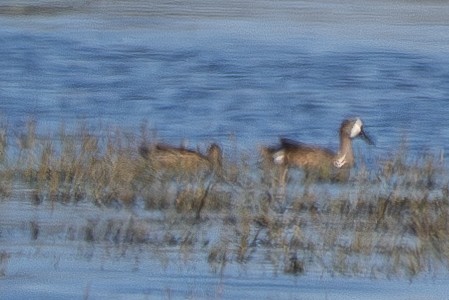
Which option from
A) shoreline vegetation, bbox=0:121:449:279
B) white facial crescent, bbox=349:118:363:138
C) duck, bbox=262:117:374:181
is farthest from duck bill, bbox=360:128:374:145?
shoreline vegetation, bbox=0:121:449:279

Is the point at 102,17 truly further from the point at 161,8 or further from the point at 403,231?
the point at 403,231

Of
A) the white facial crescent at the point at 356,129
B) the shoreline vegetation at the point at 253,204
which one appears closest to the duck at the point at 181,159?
the shoreline vegetation at the point at 253,204

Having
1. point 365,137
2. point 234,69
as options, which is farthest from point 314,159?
point 234,69

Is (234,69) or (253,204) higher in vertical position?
(253,204)

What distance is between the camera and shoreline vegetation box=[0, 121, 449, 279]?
26.2 ft

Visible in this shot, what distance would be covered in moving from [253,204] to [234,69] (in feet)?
48.5

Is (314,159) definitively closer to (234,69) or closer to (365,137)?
(365,137)

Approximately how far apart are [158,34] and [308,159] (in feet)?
57.1

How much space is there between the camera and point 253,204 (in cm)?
937

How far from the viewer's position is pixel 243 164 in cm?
1100

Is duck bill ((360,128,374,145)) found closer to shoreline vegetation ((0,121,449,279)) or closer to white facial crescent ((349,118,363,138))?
white facial crescent ((349,118,363,138))

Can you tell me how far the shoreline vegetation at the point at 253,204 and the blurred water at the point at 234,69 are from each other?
329 centimetres

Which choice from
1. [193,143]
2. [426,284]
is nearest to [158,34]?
[193,143]

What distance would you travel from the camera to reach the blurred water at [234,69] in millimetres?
17484
